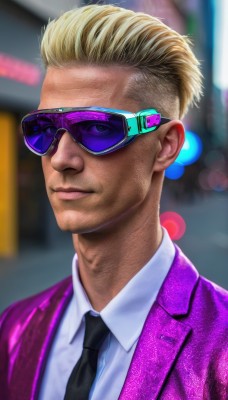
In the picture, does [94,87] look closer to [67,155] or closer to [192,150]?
[67,155]

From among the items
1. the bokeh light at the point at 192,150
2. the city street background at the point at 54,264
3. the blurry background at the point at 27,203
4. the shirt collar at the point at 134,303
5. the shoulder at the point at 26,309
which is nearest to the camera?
the shirt collar at the point at 134,303

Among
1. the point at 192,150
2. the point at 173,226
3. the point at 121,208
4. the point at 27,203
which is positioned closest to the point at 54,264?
the point at 27,203

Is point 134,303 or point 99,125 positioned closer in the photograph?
point 99,125

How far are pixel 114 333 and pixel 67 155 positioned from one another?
63cm

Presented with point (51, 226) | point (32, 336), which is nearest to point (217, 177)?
point (51, 226)

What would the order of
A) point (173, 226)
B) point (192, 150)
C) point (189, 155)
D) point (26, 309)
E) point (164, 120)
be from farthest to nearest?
1. point (192, 150)
2. point (189, 155)
3. point (173, 226)
4. point (26, 309)
5. point (164, 120)

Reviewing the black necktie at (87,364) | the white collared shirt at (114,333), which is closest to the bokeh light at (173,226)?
the white collared shirt at (114,333)

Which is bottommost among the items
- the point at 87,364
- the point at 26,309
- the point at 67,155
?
the point at 87,364

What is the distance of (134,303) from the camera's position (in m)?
1.85

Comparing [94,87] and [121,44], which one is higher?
[121,44]

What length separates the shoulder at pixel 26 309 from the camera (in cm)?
219

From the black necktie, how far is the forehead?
0.75 m

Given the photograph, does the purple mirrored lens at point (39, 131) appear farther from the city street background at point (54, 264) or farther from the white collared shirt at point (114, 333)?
the city street background at point (54, 264)

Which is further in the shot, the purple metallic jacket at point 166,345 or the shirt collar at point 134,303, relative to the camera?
the shirt collar at point 134,303
